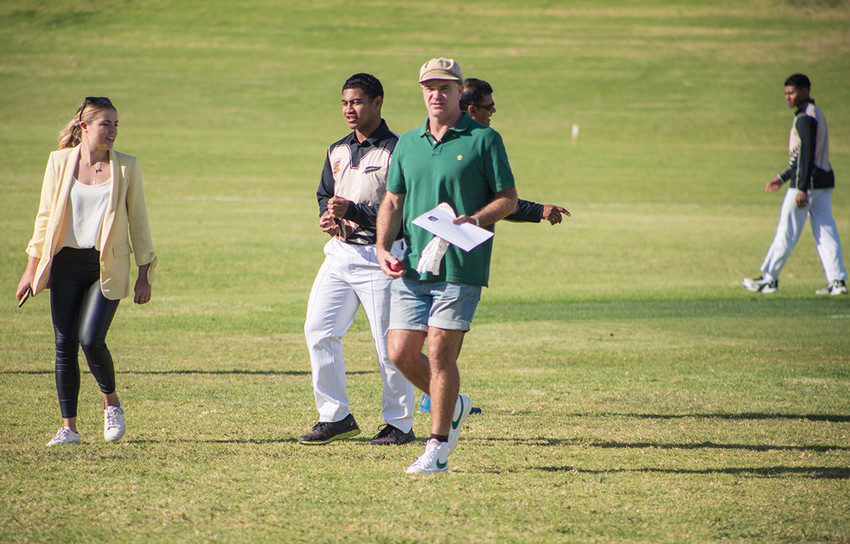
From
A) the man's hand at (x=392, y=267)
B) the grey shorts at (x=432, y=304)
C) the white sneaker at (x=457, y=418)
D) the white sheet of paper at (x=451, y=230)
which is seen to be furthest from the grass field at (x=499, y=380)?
the white sheet of paper at (x=451, y=230)

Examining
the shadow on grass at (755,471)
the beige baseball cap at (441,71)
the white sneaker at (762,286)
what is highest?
the beige baseball cap at (441,71)

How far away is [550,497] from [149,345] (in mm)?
6079

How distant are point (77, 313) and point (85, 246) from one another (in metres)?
0.43

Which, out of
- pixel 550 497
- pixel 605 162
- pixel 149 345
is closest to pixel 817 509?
pixel 550 497

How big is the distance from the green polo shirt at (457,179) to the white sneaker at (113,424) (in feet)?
6.77

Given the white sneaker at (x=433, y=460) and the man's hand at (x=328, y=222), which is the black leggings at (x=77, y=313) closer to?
the man's hand at (x=328, y=222)

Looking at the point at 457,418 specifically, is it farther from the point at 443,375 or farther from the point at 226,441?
the point at 226,441

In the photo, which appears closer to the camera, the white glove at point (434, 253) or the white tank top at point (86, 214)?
the white glove at point (434, 253)

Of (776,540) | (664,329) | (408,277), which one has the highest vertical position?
(408,277)

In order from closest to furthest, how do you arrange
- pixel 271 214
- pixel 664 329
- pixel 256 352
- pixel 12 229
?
1. pixel 256 352
2. pixel 664 329
3. pixel 12 229
4. pixel 271 214

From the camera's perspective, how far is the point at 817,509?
4.75m

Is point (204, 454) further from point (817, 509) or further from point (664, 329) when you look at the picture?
point (664, 329)

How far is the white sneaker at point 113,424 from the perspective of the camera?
5867 millimetres

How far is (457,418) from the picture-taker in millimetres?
5508
